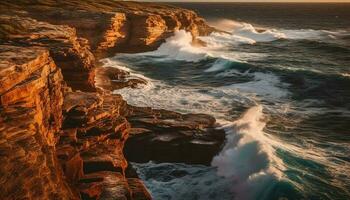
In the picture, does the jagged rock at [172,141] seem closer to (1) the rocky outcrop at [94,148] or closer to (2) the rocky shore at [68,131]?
(2) the rocky shore at [68,131]

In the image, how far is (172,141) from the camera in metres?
18.7

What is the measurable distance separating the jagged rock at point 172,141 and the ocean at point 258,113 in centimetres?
46

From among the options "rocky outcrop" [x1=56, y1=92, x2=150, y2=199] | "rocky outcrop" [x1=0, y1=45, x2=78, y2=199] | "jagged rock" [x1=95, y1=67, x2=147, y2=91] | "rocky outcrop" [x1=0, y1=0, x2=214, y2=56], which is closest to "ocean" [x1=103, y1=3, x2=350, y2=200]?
"jagged rock" [x1=95, y1=67, x2=147, y2=91]

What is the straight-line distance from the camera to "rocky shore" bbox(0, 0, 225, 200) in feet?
33.5

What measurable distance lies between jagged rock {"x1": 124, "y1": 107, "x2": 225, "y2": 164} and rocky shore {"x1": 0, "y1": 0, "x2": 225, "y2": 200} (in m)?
0.05

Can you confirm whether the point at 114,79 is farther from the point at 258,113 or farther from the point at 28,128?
the point at 28,128

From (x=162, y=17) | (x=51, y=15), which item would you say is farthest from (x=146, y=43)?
(x=51, y=15)

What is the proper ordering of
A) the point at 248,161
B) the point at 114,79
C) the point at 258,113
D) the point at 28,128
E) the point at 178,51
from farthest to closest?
the point at 178,51
the point at 114,79
the point at 258,113
the point at 248,161
the point at 28,128

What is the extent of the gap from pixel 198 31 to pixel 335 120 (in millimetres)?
43699

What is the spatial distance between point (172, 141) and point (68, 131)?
18.4ft

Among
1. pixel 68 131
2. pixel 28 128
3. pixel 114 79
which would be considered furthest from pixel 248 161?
pixel 114 79

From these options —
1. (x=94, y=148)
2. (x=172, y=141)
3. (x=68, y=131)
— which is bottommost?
(x=172, y=141)

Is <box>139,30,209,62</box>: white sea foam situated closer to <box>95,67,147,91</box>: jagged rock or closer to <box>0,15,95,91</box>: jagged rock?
<box>95,67,147,91</box>: jagged rock

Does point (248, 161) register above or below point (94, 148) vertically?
below
